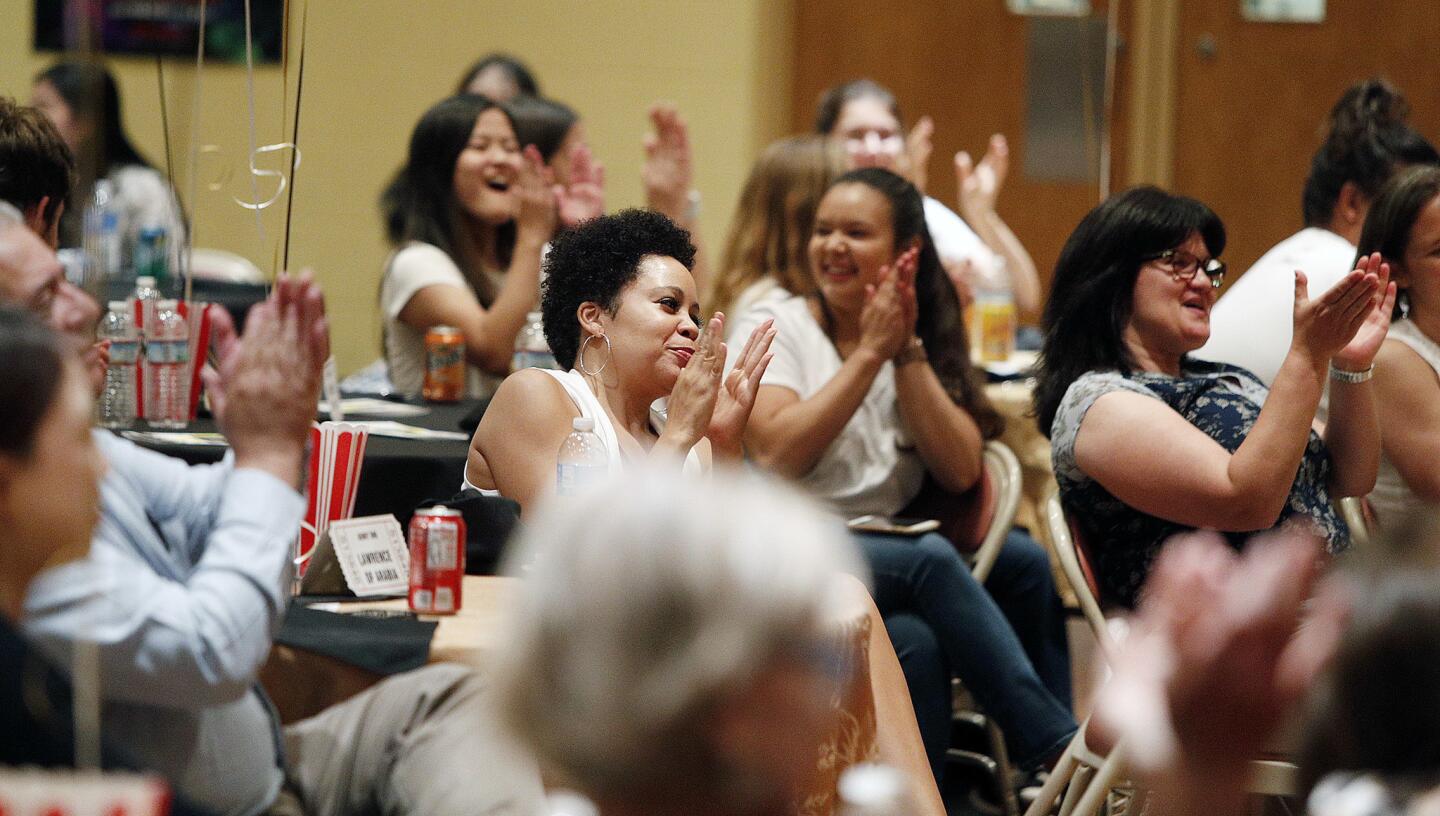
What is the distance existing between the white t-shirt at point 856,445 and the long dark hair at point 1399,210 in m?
0.95

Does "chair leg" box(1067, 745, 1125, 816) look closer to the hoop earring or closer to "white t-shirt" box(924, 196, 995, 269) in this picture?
the hoop earring

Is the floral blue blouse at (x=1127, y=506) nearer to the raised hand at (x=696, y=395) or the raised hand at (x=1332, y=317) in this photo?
the raised hand at (x=1332, y=317)

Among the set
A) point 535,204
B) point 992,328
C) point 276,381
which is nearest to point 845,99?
point 992,328

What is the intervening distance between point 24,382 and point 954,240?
354 cm

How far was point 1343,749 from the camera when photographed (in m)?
1.21

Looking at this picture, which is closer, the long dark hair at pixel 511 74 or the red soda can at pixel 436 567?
the red soda can at pixel 436 567

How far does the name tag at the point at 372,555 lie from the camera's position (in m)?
2.09

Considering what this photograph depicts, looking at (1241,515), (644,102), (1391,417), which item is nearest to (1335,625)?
(1241,515)

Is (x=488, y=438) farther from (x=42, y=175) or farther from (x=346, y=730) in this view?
(x=346, y=730)

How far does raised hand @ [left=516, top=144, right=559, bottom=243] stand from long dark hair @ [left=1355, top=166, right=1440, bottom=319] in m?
1.81

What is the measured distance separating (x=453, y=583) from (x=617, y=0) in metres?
4.64

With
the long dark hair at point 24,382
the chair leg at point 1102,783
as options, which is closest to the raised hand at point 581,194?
the chair leg at point 1102,783

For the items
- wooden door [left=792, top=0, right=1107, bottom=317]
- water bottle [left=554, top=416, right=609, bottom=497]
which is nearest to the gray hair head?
water bottle [left=554, top=416, right=609, bottom=497]

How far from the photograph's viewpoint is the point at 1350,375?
8.48ft
